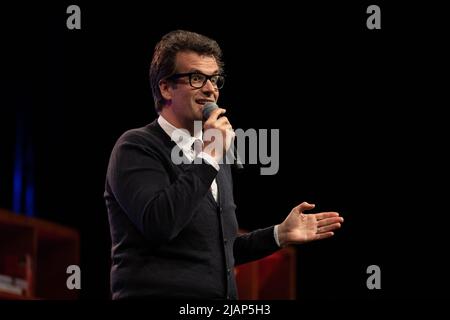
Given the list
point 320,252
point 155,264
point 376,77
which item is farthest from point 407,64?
point 155,264

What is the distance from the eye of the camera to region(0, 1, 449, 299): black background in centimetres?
398

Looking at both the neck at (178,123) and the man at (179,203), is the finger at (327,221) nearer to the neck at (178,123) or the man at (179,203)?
the man at (179,203)

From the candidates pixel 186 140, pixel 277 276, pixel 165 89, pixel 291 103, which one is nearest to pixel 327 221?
pixel 186 140

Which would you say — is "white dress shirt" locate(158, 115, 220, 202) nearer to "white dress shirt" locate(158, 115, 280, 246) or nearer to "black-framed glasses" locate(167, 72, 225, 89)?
"white dress shirt" locate(158, 115, 280, 246)

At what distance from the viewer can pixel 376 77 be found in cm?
405

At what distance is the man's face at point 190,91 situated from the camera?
1885 mm

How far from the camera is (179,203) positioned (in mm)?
1624

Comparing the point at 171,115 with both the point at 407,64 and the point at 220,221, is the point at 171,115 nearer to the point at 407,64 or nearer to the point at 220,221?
the point at 220,221

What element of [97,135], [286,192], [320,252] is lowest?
[320,252]

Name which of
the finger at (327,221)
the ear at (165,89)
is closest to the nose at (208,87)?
the ear at (165,89)

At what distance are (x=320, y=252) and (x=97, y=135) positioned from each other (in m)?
1.61

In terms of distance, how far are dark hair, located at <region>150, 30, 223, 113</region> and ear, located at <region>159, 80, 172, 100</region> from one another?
1cm

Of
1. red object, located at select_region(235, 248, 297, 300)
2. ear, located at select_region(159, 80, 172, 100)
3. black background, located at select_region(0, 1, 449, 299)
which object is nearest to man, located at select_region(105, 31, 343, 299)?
ear, located at select_region(159, 80, 172, 100)

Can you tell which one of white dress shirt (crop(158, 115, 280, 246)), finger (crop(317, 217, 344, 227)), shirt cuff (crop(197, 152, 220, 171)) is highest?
white dress shirt (crop(158, 115, 280, 246))
